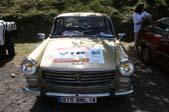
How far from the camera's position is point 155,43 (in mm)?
9484

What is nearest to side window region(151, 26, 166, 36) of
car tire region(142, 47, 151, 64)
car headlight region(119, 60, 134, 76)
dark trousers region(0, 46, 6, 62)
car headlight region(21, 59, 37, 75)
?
car tire region(142, 47, 151, 64)

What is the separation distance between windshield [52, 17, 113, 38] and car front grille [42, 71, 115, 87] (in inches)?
69.8

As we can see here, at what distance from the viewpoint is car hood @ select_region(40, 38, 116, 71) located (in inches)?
248

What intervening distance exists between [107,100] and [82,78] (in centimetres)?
107

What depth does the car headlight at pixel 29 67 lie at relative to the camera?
6.35 meters

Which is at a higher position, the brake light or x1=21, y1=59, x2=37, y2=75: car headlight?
x1=21, y1=59, x2=37, y2=75: car headlight

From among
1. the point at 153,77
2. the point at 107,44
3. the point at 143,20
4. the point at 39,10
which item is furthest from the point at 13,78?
the point at 39,10

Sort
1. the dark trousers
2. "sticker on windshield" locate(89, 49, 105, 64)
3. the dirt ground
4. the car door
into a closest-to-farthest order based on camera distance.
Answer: "sticker on windshield" locate(89, 49, 105, 64)
the dirt ground
the car door
the dark trousers

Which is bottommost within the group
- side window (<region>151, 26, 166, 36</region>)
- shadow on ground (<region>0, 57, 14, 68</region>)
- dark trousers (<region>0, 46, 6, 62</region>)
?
shadow on ground (<region>0, 57, 14, 68</region>)

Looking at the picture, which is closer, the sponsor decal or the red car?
the sponsor decal

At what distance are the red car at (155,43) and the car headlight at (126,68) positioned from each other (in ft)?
7.94

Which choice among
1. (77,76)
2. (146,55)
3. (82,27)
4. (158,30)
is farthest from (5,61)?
(77,76)

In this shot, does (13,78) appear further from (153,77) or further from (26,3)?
(26,3)

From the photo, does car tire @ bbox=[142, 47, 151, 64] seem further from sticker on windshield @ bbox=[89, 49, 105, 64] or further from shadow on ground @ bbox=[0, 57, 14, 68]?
shadow on ground @ bbox=[0, 57, 14, 68]
